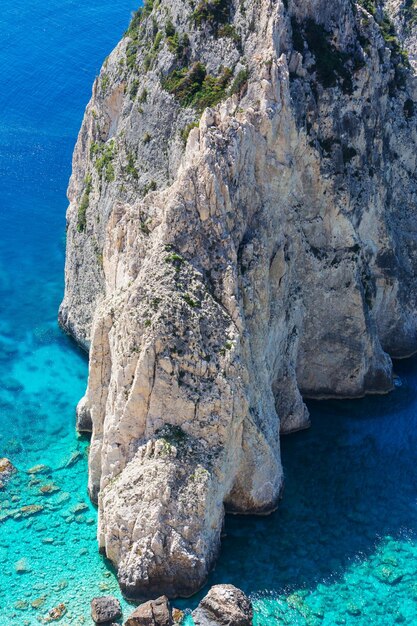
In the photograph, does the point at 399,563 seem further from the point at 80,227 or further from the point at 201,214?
the point at 80,227

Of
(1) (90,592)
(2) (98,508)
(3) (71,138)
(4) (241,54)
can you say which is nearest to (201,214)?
(4) (241,54)

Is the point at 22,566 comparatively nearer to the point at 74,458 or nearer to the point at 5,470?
the point at 5,470

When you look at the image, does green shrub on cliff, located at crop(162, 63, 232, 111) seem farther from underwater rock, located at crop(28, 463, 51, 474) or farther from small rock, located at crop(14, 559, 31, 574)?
small rock, located at crop(14, 559, 31, 574)

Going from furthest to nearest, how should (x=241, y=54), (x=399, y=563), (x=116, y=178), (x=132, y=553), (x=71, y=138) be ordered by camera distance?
(x=71, y=138)
(x=116, y=178)
(x=241, y=54)
(x=399, y=563)
(x=132, y=553)

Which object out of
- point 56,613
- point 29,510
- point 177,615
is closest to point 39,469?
point 29,510

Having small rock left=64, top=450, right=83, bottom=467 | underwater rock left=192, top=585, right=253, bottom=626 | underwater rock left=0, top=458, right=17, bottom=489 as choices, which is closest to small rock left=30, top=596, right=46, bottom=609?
underwater rock left=192, top=585, right=253, bottom=626

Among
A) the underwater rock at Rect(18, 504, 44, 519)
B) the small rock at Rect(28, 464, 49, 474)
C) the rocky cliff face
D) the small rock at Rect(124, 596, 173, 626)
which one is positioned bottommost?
the small rock at Rect(124, 596, 173, 626)

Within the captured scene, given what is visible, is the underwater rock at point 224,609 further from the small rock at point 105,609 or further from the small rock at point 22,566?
the small rock at point 22,566
